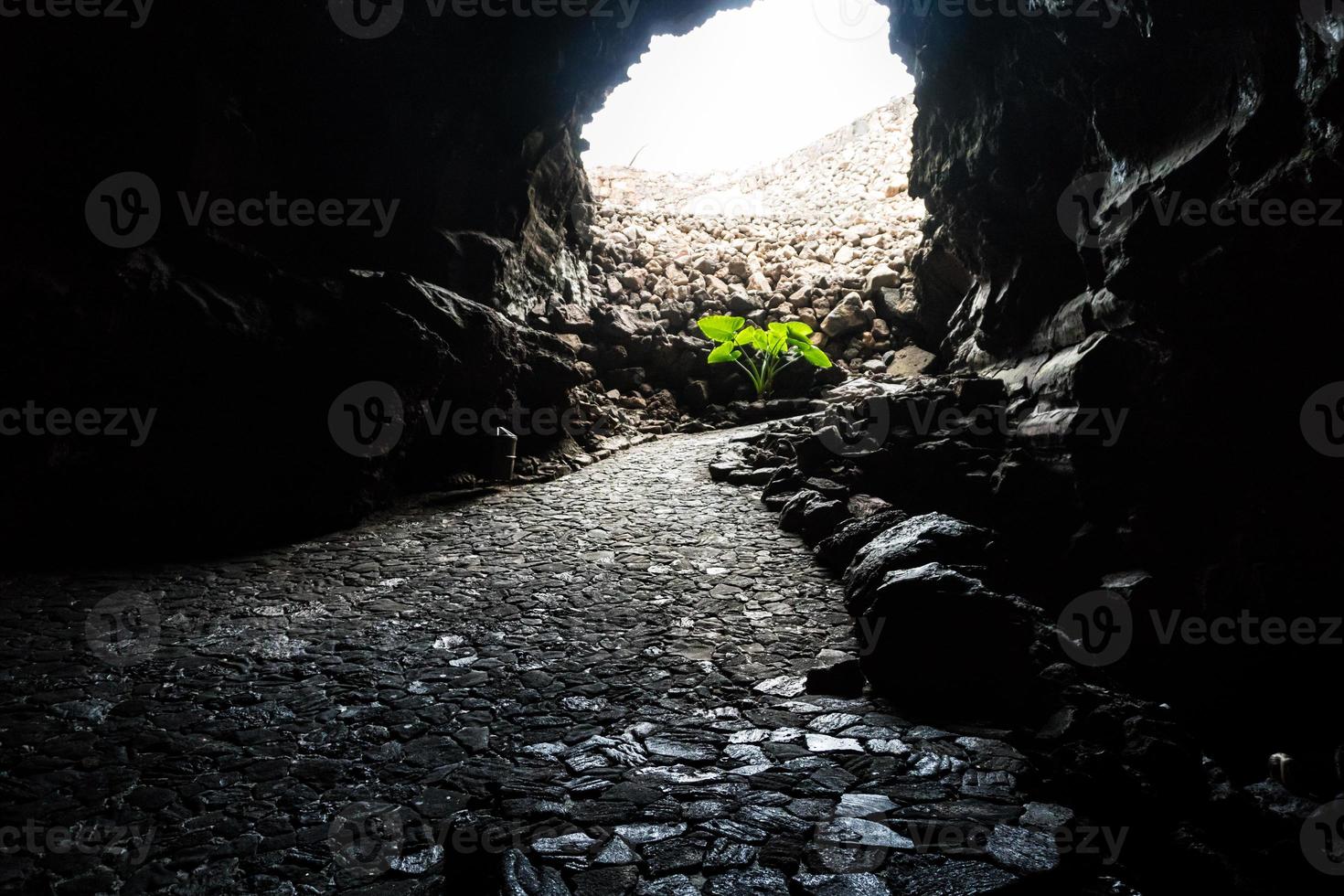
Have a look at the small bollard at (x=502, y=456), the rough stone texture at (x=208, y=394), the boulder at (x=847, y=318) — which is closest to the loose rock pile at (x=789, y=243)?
the boulder at (x=847, y=318)

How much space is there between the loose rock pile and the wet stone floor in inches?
431

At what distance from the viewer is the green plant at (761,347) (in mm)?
13500

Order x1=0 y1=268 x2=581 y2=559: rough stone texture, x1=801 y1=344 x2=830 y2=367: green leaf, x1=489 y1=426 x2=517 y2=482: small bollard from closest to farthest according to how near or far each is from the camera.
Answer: x1=0 y1=268 x2=581 y2=559: rough stone texture < x1=489 y1=426 x2=517 y2=482: small bollard < x1=801 y1=344 x2=830 y2=367: green leaf

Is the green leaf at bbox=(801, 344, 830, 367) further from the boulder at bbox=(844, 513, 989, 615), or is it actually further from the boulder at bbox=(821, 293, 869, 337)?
the boulder at bbox=(844, 513, 989, 615)

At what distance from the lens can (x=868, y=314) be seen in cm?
1584

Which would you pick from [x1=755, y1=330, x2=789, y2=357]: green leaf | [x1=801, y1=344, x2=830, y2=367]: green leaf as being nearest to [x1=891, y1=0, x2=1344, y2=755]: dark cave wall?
[x1=801, y1=344, x2=830, y2=367]: green leaf

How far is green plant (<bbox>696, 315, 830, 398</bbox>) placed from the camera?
13500 millimetres

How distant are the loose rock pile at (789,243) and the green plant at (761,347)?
74.9 inches

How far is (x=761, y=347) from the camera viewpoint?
13.8 meters

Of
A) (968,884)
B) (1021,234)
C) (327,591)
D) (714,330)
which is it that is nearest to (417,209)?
(714,330)

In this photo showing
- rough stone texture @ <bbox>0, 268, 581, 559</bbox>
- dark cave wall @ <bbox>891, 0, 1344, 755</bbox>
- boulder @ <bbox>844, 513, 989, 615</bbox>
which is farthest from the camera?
rough stone texture @ <bbox>0, 268, 581, 559</bbox>

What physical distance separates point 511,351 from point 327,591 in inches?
220

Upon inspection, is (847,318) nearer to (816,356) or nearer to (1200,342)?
(816,356)

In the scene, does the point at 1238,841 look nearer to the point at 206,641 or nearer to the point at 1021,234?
the point at 206,641
